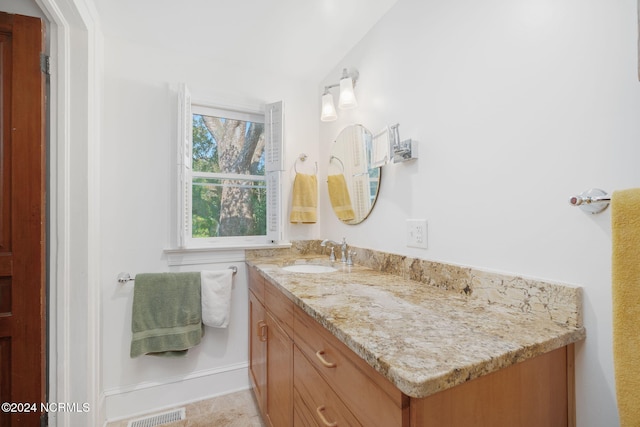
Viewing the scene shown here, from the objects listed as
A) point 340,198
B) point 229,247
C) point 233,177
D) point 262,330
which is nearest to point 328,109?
point 340,198

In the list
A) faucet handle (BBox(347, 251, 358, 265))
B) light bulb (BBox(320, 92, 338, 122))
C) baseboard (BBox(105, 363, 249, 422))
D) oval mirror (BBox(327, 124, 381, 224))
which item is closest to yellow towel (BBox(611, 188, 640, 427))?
oval mirror (BBox(327, 124, 381, 224))

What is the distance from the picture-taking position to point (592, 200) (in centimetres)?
70

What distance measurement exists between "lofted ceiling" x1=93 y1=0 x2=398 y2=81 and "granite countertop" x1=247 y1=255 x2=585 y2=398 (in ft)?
4.62

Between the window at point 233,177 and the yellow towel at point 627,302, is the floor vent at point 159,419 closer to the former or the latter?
the window at point 233,177

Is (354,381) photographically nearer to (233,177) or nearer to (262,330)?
(262,330)

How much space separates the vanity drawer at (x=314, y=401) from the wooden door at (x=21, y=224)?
3.80 ft

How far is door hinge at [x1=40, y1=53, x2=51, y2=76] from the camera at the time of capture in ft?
4.12

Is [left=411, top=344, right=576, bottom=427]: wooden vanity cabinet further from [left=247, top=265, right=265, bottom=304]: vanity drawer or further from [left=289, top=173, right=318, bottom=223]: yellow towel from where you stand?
[left=289, top=173, right=318, bottom=223]: yellow towel

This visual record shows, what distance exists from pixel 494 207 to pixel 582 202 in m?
0.27

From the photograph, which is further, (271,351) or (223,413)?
(223,413)

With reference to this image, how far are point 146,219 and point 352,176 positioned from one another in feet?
4.33

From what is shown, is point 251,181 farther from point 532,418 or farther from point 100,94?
point 532,418

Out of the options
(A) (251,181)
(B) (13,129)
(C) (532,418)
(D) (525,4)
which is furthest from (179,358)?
(D) (525,4)

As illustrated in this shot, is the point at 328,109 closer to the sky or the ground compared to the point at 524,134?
closer to the sky
